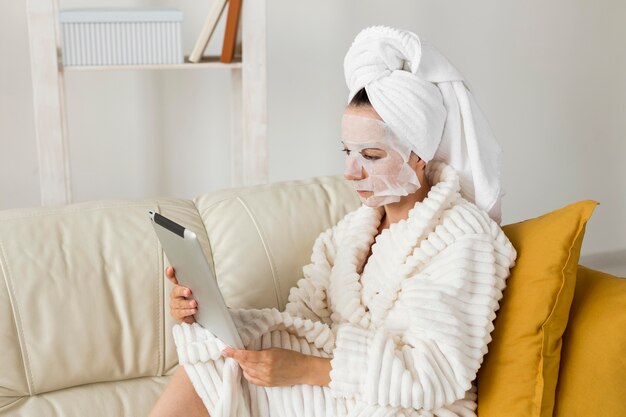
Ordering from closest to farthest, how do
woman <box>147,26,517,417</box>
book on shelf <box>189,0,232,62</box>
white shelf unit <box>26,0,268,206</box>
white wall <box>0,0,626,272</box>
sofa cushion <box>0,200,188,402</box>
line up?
woman <box>147,26,517,417</box>, sofa cushion <box>0,200,188,402</box>, white shelf unit <box>26,0,268,206</box>, book on shelf <box>189,0,232,62</box>, white wall <box>0,0,626,272</box>

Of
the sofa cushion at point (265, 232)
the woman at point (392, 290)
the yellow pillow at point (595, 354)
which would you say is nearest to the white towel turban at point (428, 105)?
the woman at point (392, 290)

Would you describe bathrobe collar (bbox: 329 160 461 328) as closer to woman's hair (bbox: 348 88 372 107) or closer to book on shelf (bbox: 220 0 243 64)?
woman's hair (bbox: 348 88 372 107)

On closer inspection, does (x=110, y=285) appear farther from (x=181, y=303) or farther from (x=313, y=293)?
(x=313, y=293)

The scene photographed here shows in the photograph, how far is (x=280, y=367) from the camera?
1.75m

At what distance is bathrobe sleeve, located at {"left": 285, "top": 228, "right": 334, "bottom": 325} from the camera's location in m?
2.05

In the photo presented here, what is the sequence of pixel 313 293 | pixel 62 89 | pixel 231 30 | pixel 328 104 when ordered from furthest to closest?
pixel 328 104
pixel 231 30
pixel 62 89
pixel 313 293

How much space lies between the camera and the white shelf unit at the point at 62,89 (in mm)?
2484

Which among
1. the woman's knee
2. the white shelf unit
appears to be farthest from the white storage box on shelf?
the woman's knee

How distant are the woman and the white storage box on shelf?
0.85m

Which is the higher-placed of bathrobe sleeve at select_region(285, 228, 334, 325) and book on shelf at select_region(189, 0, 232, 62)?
book on shelf at select_region(189, 0, 232, 62)

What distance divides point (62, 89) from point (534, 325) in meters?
1.51

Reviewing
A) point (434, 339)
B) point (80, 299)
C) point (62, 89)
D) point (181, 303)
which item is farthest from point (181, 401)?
point (62, 89)

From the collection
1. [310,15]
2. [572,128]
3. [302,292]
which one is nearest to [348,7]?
[310,15]

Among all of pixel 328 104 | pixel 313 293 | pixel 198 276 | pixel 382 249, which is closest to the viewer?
pixel 198 276
